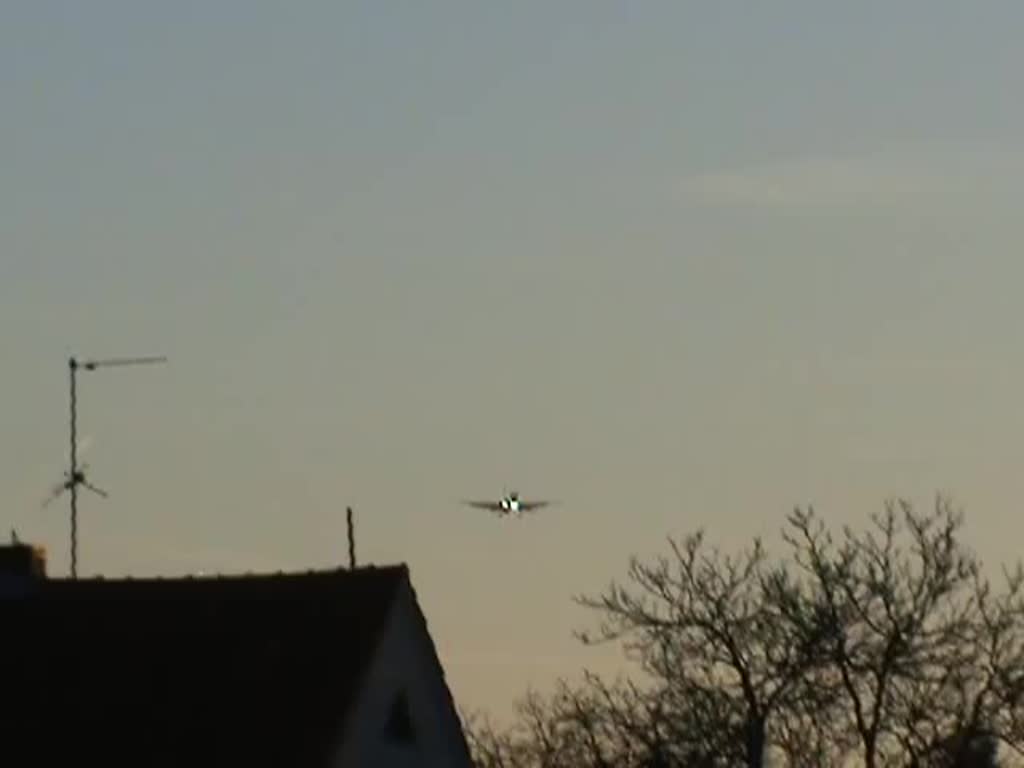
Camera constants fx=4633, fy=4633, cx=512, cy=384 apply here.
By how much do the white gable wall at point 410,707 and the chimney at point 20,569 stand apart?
15.6 feet

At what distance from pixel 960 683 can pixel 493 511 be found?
709 cm

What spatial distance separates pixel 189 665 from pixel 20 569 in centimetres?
373

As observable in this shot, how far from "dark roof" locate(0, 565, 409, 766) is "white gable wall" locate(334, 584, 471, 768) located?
14.3 inches

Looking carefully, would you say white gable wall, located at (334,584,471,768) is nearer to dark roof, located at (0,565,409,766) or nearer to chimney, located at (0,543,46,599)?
dark roof, located at (0,565,409,766)

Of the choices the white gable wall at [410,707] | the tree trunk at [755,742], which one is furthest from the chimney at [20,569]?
the tree trunk at [755,742]

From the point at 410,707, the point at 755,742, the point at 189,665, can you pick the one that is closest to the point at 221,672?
the point at 189,665

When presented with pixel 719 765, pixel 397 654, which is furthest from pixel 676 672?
pixel 397 654

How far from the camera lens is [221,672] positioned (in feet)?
174

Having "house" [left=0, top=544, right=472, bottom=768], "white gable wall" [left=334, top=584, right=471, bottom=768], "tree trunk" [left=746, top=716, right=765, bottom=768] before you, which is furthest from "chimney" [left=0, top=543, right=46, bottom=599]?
"tree trunk" [left=746, top=716, right=765, bottom=768]

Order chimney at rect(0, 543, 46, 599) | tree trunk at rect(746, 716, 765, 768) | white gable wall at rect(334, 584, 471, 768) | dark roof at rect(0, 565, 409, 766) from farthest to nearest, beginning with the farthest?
tree trunk at rect(746, 716, 765, 768)
chimney at rect(0, 543, 46, 599)
white gable wall at rect(334, 584, 471, 768)
dark roof at rect(0, 565, 409, 766)

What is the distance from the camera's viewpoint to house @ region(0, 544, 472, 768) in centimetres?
5191

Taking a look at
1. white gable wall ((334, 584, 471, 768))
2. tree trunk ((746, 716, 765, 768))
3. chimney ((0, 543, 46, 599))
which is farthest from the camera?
tree trunk ((746, 716, 765, 768))

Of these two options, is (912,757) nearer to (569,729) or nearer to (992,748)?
(992,748)

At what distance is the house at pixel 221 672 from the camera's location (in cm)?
5191
